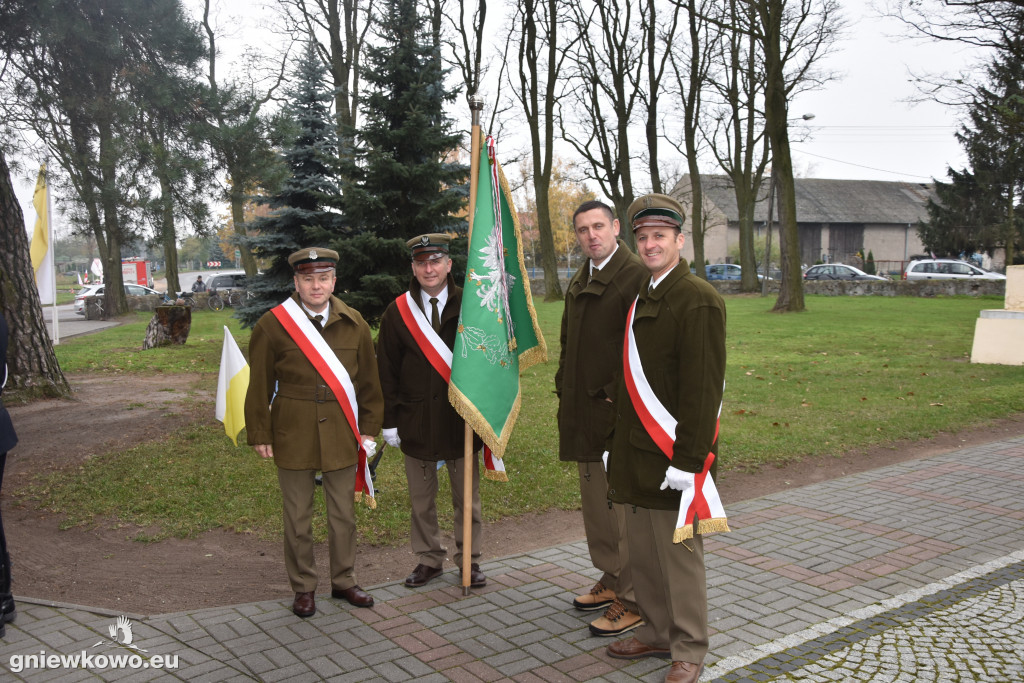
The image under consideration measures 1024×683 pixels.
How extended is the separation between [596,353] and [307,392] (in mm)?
1685

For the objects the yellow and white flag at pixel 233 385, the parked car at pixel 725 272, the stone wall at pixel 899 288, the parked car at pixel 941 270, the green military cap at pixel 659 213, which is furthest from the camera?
the parked car at pixel 725 272

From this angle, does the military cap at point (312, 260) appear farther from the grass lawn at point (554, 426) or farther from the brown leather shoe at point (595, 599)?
the brown leather shoe at point (595, 599)

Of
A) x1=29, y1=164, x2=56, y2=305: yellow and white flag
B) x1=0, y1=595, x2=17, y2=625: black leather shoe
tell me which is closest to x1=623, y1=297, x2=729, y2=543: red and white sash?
x1=0, y1=595, x2=17, y2=625: black leather shoe

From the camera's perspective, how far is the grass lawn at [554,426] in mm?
6688

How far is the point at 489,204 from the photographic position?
204 inches

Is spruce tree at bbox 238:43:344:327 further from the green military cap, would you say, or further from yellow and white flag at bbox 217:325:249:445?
the green military cap

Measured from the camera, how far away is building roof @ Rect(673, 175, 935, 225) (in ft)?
218

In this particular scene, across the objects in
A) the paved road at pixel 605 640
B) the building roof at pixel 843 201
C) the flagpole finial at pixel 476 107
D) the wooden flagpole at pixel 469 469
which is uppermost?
the building roof at pixel 843 201

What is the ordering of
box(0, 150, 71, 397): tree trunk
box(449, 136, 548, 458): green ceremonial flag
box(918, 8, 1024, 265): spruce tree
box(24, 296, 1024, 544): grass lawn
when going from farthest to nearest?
box(918, 8, 1024, 265): spruce tree → box(0, 150, 71, 397): tree trunk → box(24, 296, 1024, 544): grass lawn → box(449, 136, 548, 458): green ceremonial flag

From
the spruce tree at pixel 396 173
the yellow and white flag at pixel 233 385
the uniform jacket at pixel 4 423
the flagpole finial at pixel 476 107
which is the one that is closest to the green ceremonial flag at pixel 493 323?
the flagpole finial at pixel 476 107

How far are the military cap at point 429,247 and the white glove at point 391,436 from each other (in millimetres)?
1084

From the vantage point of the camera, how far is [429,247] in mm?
5047

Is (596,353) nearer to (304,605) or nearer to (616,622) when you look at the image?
(616,622)

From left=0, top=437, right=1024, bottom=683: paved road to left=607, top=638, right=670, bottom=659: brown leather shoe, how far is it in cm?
4
